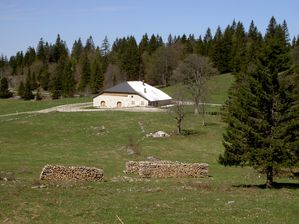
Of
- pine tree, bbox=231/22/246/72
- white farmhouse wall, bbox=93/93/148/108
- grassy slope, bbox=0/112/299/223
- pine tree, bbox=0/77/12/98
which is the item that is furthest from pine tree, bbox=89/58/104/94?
grassy slope, bbox=0/112/299/223

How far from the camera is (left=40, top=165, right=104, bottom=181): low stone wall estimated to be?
1102 inches

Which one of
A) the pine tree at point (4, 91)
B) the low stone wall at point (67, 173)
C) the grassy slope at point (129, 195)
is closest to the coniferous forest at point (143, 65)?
the pine tree at point (4, 91)

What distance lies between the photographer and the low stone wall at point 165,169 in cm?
3316

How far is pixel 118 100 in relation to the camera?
89625mm

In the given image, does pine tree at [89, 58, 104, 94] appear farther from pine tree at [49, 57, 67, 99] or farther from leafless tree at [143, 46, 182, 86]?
leafless tree at [143, 46, 182, 86]

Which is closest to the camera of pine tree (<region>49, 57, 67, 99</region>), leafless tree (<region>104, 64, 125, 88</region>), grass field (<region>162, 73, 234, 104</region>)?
grass field (<region>162, 73, 234, 104</region>)

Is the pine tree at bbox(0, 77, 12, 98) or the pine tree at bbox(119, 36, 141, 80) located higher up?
the pine tree at bbox(119, 36, 141, 80)

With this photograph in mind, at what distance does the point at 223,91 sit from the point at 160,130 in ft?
173

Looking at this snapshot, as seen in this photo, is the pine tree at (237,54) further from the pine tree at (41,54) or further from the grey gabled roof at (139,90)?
the pine tree at (41,54)

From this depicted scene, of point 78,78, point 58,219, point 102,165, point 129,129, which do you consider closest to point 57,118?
point 129,129

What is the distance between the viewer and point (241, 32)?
147 m

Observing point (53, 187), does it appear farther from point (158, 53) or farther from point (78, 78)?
point (78, 78)

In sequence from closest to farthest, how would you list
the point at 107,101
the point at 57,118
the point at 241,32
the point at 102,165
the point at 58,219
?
1. the point at 58,219
2. the point at 102,165
3. the point at 57,118
4. the point at 107,101
5. the point at 241,32

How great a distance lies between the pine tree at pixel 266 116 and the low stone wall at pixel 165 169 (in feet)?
23.8
